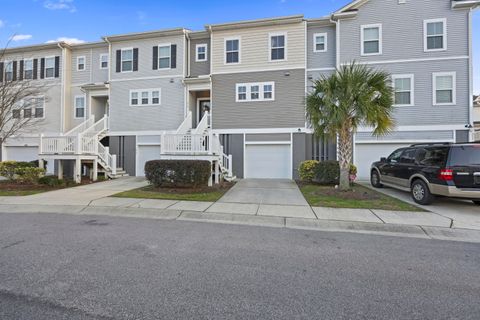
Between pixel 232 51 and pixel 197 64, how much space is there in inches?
99.2

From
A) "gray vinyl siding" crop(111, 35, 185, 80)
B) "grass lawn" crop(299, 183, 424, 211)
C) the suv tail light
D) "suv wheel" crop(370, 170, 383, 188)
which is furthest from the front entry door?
the suv tail light

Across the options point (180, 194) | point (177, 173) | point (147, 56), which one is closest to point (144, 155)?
point (147, 56)

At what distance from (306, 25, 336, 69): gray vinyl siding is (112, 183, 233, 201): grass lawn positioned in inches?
379

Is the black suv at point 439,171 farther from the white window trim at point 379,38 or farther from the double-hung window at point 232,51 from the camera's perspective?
the double-hung window at point 232,51

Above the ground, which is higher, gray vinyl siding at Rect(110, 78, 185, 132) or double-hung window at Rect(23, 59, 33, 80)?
double-hung window at Rect(23, 59, 33, 80)

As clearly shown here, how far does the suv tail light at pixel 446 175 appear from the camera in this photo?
7371 mm

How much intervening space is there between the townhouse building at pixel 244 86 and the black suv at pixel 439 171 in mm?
4983

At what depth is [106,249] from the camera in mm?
4574

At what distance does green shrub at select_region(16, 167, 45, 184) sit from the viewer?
12148 mm

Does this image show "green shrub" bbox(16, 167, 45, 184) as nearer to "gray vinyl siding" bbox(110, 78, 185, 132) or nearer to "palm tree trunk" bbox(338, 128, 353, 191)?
"gray vinyl siding" bbox(110, 78, 185, 132)

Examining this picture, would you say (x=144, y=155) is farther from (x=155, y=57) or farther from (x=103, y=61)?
(x=103, y=61)

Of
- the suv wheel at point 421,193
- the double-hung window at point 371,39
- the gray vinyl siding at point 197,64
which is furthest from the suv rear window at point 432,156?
the gray vinyl siding at point 197,64

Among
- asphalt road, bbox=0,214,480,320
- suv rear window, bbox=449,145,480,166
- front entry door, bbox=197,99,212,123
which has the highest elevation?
front entry door, bbox=197,99,212,123

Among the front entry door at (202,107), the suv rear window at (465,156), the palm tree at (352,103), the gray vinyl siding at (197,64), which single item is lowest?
the suv rear window at (465,156)
